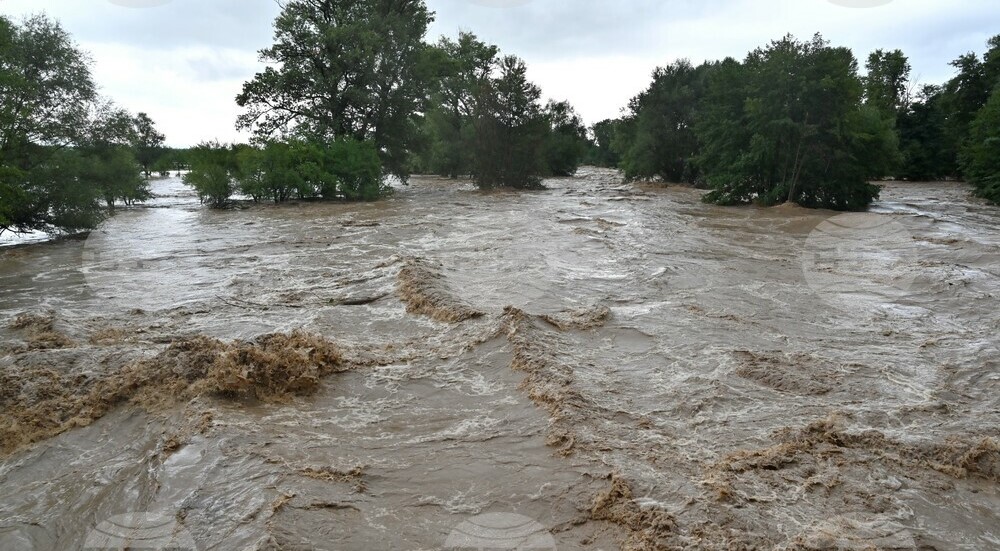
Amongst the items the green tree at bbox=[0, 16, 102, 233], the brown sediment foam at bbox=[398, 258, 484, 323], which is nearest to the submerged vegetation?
the green tree at bbox=[0, 16, 102, 233]

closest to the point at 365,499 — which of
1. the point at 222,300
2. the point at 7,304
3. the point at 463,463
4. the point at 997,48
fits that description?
the point at 463,463

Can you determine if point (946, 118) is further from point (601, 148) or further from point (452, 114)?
point (601, 148)

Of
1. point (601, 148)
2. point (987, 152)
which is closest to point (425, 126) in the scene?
point (987, 152)

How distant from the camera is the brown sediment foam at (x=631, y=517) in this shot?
293cm

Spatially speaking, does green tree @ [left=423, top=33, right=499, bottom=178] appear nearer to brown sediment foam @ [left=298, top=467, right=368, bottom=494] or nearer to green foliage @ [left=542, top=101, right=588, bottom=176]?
green foliage @ [left=542, top=101, right=588, bottom=176]

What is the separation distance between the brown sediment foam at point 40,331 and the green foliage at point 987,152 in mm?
29487

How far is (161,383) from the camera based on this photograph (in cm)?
502

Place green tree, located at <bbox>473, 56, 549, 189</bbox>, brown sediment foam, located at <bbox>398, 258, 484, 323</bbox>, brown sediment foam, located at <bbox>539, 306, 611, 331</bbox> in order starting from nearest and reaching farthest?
1. brown sediment foam, located at <bbox>539, 306, 611, 331</bbox>
2. brown sediment foam, located at <bbox>398, 258, 484, 323</bbox>
3. green tree, located at <bbox>473, 56, 549, 189</bbox>

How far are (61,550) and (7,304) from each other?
726cm

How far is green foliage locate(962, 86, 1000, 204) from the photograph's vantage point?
2347 centimetres

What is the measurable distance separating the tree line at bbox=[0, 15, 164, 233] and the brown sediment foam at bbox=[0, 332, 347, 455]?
1097cm

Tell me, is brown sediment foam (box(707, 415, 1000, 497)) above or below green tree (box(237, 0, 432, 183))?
below

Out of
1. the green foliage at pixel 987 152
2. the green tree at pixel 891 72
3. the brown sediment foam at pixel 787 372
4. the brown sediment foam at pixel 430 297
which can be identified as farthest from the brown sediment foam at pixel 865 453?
the green tree at pixel 891 72

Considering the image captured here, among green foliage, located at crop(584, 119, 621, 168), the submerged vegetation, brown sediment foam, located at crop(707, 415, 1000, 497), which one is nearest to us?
brown sediment foam, located at crop(707, 415, 1000, 497)
